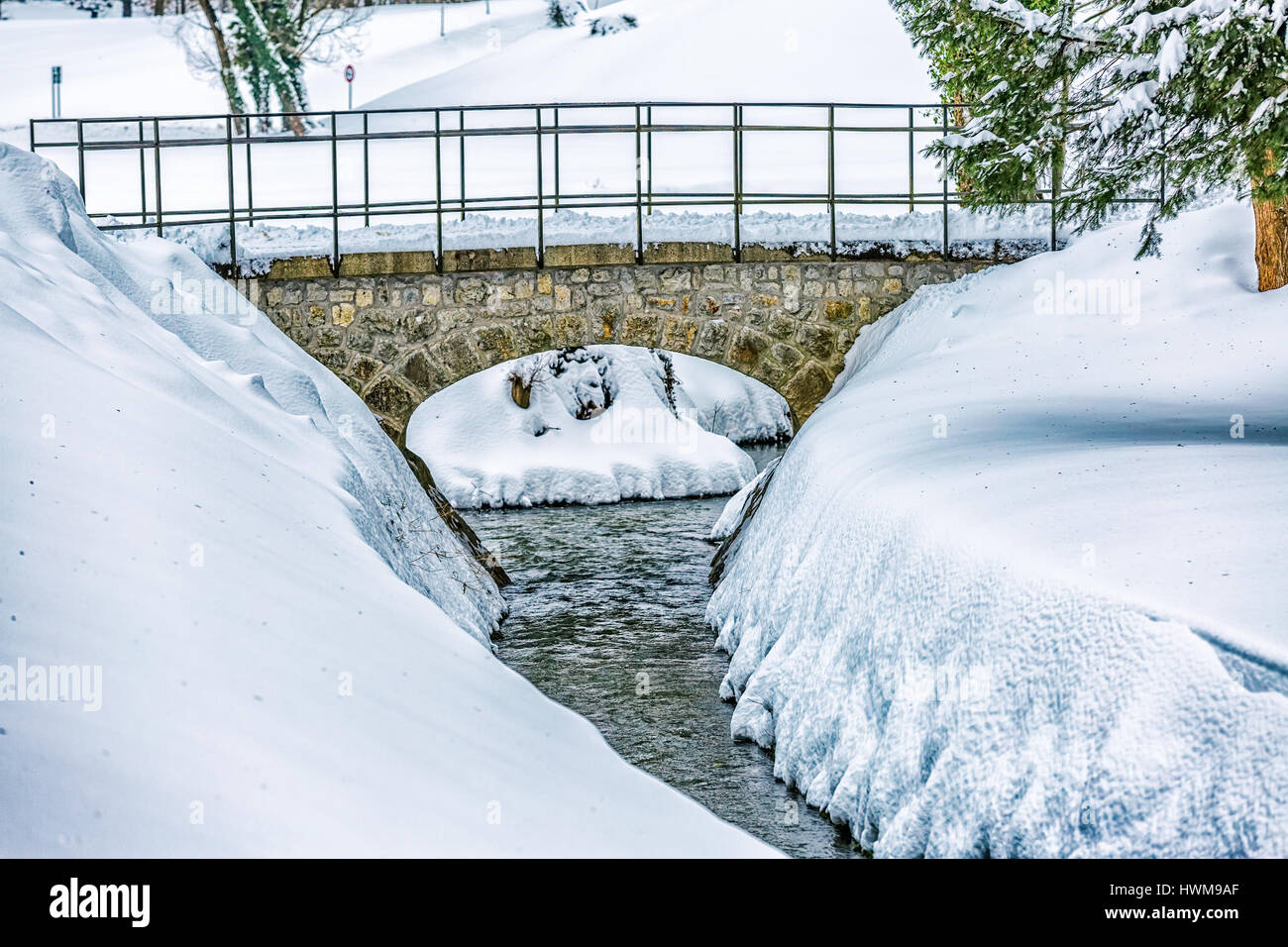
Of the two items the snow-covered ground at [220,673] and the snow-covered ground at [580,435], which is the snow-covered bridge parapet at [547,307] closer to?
the snow-covered ground at [220,673]

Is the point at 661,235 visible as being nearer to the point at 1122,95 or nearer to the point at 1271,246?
the point at 1271,246

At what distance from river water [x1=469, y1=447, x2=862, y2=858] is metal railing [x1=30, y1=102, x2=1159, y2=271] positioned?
2948mm

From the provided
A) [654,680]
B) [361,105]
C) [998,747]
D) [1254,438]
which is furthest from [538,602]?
[361,105]

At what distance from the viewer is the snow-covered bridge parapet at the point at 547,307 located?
41.8 ft

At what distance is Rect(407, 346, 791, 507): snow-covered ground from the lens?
19453 mm

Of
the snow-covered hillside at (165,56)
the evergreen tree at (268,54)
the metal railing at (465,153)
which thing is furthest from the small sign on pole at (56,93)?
the evergreen tree at (268,54)

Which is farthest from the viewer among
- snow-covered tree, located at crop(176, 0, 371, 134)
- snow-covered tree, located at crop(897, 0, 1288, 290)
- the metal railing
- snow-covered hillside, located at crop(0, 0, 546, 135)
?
snow-covered hillside, located at crop(0, 0, 546, 135)

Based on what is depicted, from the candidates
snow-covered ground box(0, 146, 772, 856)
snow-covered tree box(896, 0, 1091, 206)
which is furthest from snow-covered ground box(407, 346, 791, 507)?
snow-covered ground box(0, 146, 772, 856)

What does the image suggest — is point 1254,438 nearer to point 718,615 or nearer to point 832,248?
point 718,615

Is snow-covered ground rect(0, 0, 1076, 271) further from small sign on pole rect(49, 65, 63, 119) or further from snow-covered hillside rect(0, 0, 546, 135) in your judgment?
small sign on pole rect(49, 65, 63, 119)

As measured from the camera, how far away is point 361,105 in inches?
1273

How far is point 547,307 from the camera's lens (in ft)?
42.2
